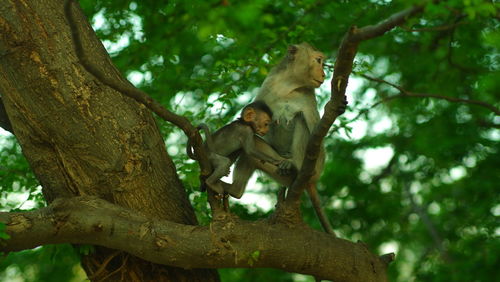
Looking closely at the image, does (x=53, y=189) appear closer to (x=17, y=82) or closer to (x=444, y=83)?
(x=17, y=82)

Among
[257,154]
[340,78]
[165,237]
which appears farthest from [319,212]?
[340,78]

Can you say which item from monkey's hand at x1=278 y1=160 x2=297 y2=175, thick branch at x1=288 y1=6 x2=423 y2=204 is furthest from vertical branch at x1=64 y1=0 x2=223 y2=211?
monkey's hand at x1=278 y1=160 x2=297 y2=175

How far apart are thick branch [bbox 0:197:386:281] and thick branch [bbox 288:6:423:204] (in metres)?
0.40

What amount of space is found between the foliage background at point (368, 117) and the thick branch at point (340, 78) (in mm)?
1067

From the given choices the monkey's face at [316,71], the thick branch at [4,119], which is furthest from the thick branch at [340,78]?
the thick branch at [4,119]

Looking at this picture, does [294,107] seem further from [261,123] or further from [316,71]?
[261,123]

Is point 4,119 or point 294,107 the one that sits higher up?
point 4,119

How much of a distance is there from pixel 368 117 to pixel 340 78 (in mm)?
4897

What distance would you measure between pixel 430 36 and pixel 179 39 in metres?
3.69

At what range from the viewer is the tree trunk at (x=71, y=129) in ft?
16.4

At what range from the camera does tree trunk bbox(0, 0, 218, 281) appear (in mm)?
5012

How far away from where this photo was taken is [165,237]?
4.75 meters

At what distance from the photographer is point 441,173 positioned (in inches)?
384

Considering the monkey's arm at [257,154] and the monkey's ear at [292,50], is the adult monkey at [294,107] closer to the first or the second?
the monkey's ear at [292,50]
